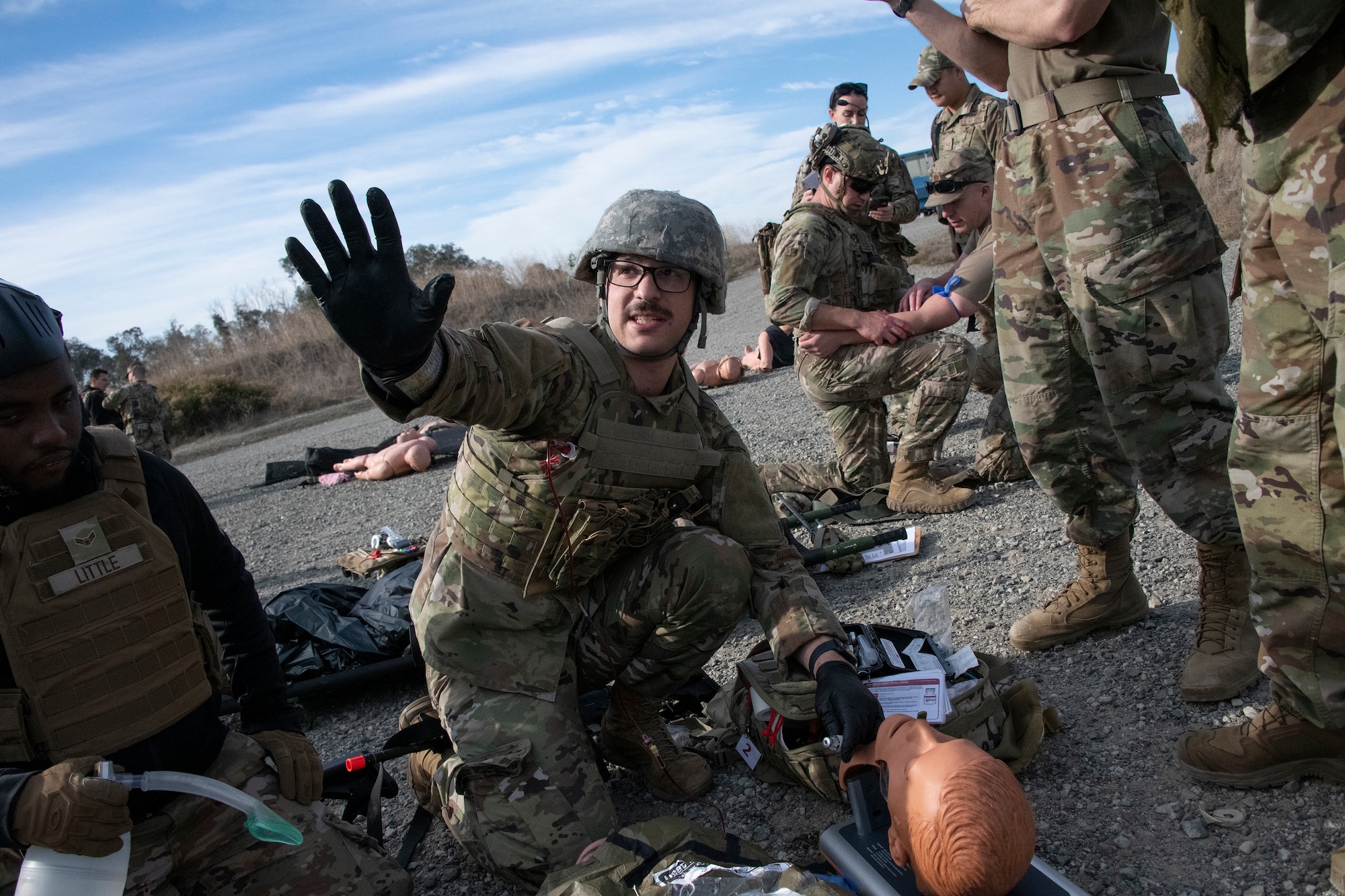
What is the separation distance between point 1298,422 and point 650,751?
204 cm

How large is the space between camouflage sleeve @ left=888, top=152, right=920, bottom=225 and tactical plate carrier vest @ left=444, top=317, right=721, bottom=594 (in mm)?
3452

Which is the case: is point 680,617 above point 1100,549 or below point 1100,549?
above

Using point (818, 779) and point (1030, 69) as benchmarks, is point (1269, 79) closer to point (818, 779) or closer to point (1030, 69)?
point (1030, 69)

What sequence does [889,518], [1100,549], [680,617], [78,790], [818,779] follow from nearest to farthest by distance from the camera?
1. [78,790]
2. [818,779]
3. [680,617]
4. [1100,549]
5. [889,518]

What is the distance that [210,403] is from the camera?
69.8 feet

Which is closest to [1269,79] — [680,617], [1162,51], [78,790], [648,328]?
[1162,51]

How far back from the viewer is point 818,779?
269cm

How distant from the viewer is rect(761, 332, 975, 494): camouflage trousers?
5.36 meters

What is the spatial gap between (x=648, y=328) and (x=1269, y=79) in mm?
1651

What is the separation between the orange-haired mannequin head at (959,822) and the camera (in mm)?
1794

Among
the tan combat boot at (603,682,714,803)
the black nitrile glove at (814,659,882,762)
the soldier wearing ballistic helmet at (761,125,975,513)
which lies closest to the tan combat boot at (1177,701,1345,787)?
the black nitrile glove at (814,659,882,762)

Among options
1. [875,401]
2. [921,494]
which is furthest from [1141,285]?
[875,401]

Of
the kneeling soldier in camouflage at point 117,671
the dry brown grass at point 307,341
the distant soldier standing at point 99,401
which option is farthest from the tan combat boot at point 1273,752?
the dry brown grass at point 307,341

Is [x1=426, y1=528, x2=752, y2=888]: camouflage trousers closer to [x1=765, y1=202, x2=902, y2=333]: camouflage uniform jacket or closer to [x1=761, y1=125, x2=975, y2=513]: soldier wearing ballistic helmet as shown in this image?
[x1=761, y1=125, x2=975, y2=513]: soldier wearing ballistic helmet
